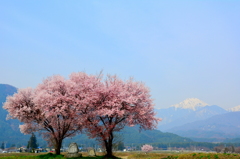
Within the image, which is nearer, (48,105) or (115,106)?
(115,106)

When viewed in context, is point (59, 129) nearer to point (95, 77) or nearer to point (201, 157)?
point (95, 77)

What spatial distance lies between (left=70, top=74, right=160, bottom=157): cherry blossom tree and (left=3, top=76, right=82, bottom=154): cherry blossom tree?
→ 2.01m

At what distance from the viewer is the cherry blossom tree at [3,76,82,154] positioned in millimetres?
33250

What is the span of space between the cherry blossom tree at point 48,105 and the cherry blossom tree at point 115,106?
2.01 metres

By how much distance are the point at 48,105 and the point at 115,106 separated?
1002 centimetres

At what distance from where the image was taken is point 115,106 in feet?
102

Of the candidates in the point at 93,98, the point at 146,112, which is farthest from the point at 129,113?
the point at 93,98

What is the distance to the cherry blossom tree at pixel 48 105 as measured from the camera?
33250mm

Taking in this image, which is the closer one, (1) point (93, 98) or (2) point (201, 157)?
(2) point (201, 157)

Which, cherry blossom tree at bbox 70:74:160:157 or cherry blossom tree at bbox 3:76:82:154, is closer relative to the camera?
cherry blossom tree at bbox 70:74:160:157

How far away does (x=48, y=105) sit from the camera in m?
33.4

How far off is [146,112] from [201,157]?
9502 mm

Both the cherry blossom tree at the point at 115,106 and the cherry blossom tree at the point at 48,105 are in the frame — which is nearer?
the cherry blossom tree at the point at 115,106

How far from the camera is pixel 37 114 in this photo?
118 ft
